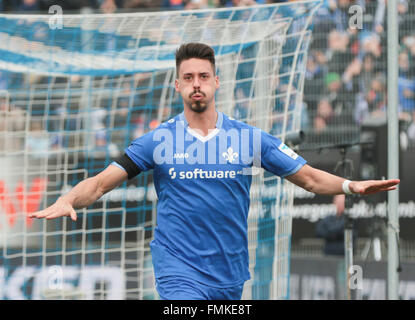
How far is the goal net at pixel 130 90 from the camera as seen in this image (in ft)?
25.9

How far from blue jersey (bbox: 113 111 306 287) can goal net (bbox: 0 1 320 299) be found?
2.65 m

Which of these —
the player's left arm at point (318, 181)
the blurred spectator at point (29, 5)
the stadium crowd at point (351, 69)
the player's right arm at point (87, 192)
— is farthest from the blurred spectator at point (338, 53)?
the player's right arm at point (87, 192)

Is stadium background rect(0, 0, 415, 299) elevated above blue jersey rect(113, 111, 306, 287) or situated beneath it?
elevated above

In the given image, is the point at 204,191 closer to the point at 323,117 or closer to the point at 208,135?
the point at 208,135

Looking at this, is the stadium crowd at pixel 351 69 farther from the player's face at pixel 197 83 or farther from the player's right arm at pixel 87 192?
the player's right arm at pixel 87 192

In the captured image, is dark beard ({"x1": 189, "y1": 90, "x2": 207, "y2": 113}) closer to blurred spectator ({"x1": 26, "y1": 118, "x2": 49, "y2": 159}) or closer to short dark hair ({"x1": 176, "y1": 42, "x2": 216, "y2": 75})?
short dark hair ({"x1": 176, "y1": 42, "x2": 216, "y2": 75})

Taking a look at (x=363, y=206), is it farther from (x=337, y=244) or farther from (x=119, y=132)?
(x=119, y=132)

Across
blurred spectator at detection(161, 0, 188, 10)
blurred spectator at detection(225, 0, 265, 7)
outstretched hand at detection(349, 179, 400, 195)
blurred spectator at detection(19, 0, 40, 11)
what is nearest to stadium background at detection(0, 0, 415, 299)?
blurred spectator at detection(225, 0, 265, 7)

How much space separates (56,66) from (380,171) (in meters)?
3.43

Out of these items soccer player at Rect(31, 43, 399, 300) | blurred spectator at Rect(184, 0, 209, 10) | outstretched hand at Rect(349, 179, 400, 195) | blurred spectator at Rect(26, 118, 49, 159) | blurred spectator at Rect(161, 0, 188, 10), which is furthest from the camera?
blurred spectator at Rect(161, 0, 188, 10)

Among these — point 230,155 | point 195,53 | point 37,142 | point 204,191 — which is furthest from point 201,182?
point 37,142

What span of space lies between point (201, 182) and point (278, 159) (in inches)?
20.2

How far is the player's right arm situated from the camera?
4.75m

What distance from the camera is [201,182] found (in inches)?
199
